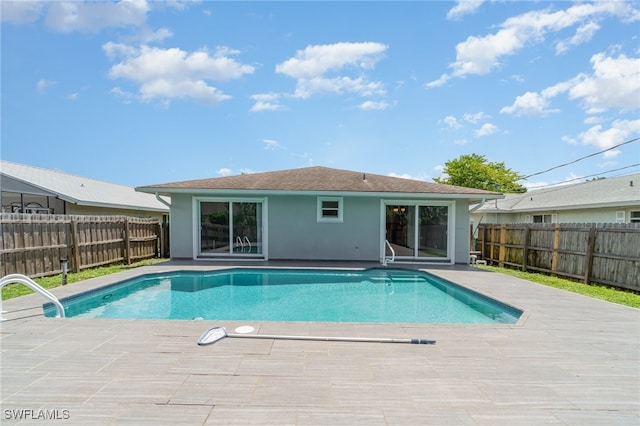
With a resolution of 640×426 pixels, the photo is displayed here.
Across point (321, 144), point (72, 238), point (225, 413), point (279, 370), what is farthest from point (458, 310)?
point (321, 144)

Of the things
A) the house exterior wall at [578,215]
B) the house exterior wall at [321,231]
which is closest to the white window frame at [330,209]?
the house exterior wall at [321,231]

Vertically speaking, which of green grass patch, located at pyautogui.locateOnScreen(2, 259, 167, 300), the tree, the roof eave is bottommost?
green grass patch, located at pyautogui.locateOnScreen(2, 259, 167, 300)

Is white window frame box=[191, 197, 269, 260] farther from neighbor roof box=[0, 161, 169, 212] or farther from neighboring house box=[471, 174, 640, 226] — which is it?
neighboring house box=[471, 174, 640, 226]

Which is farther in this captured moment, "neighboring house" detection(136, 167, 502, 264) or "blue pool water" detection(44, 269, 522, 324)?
"neighboring house" detection(136, 167, 502, 264)

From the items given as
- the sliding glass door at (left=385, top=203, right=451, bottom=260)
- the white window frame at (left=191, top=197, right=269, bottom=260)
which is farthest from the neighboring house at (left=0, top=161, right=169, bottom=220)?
the sliding glass door at (left=385, top=203, right=451, bottom=260)

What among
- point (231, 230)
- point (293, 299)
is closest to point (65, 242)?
point (231, 230)

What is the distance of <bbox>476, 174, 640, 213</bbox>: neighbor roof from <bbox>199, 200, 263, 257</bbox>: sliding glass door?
13.4m

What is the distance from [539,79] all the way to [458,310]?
45.5ft

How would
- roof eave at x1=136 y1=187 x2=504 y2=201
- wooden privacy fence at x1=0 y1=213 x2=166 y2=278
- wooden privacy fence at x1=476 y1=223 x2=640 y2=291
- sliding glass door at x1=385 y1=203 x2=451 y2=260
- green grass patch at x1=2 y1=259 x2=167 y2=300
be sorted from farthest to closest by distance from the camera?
sliding glass door at x1=385 y1=203 x2=451 y2=260, roof eave at x1=136 y1=187 x2=504 y2=201, wooden privacy fence at x1=476 y1=223 x2=640 y2=291, wooden privacy fence at x1=0 y1=213 x2=166 y2=278, green grass patch at x1=2 y1=259 x2=167 y2=300

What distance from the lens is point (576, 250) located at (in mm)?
9367

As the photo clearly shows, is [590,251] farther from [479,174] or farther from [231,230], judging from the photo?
[479,174]

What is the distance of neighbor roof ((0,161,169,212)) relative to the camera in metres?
Result: 13.1

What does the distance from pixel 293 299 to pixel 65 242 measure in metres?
6.74

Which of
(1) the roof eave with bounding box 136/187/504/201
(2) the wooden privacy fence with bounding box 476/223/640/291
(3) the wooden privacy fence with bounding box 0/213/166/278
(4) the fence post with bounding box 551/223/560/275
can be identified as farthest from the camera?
(1) the roof eave with bounding box 136/187/504/201
